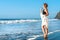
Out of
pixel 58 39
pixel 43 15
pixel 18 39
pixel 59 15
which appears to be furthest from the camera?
pixel 59 15

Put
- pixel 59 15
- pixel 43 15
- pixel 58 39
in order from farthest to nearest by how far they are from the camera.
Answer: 1. pixel 59 15
2. pixel 58 39
3. pixel 43 15

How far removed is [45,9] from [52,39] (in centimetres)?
348

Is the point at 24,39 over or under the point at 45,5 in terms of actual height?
under

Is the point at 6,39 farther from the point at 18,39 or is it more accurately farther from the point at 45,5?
the point at 45,5

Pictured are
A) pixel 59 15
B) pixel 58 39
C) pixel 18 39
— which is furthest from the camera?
pixel 59 15

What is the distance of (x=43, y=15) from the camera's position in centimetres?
1045

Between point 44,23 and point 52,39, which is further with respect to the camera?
point 52,39

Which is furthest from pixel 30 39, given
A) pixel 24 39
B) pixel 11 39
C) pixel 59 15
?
pixel 59 15

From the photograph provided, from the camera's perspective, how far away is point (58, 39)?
528 inches

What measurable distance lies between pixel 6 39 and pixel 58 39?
3.73 m

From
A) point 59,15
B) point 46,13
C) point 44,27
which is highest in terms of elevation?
point 46,13

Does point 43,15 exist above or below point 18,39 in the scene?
above

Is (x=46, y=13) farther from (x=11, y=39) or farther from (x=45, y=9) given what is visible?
(x=11, y=39)

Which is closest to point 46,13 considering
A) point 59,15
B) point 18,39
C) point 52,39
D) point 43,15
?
point 43,15
